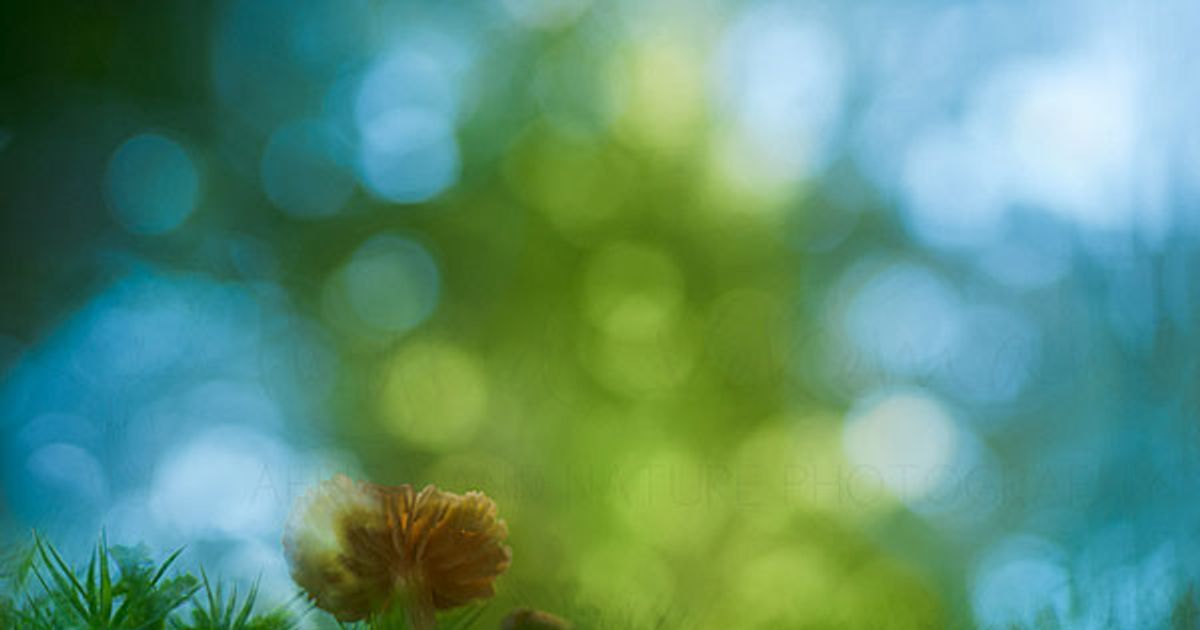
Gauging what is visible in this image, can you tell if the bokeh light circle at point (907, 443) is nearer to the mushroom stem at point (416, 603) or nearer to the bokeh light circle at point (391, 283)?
the bokeh light circle at point (391, 283)

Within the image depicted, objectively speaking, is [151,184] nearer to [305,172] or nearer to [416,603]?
[305,172]

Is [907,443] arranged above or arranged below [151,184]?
below

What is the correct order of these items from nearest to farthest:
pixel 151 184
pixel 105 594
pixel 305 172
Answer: pixel 105 594, pixel 151 184, pixel 305 172

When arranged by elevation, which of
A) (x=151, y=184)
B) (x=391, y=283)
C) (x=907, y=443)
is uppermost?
(x=151, y=184)

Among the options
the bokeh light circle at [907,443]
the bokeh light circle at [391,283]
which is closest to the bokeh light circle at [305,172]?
the bokeh light circle at [391,283]

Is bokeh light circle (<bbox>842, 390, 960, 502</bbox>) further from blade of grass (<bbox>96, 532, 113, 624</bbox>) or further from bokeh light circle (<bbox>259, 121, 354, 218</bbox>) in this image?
blade of grass (<bbox>96, 532, 113, 624</bbox>)

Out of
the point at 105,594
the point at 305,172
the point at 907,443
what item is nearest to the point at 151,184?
the point at 305,172

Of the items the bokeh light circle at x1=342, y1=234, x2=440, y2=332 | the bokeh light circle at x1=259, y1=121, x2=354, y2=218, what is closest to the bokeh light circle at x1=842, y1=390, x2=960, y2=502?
the bokeh light circle at x1=342, y1=234, x2=440, y2=332

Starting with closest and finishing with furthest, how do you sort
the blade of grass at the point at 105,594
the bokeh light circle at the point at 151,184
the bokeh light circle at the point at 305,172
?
1. the blade of grass at the point at 105,594
2. the bokeh light circle at the point at 151,184
3. the bokeh light circle at the point at 305,172

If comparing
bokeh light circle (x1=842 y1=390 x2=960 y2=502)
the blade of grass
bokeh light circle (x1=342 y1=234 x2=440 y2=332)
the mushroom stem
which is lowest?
bokeh light circle (x1=842 y1=390 x2=960 y2=502)

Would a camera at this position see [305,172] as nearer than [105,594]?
No

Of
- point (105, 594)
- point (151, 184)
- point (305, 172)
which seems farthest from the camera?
point (305, 172)
